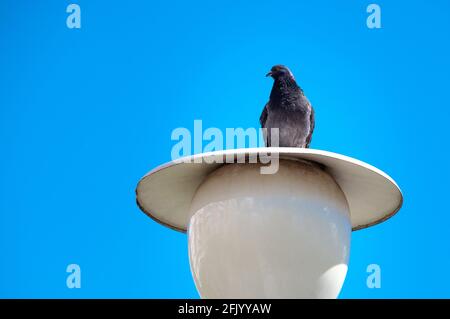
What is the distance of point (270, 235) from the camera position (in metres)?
9.08

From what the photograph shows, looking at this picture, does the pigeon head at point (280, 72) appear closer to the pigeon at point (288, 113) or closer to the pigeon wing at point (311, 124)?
the pigeon at point (288, 113)

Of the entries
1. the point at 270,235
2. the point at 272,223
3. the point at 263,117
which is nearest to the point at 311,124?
the point at 263,117

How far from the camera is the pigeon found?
12.4 metres

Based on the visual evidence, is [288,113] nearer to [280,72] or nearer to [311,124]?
[311,124]

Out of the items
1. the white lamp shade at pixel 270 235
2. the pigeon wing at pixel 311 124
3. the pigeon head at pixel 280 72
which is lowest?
the white lamp shade at pixel 270 235

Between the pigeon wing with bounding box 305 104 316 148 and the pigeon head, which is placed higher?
the pigeon head

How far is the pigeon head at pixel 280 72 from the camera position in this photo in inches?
512

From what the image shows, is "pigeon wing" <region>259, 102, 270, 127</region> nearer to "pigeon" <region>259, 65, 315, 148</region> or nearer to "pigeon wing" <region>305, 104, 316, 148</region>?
"pigeon" <region>259, 65, 315, 148</region>

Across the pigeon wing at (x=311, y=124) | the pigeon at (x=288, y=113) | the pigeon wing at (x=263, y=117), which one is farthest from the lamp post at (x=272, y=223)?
the pigeon wing at (x=263, y=117)

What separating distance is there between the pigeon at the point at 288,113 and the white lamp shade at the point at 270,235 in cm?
266

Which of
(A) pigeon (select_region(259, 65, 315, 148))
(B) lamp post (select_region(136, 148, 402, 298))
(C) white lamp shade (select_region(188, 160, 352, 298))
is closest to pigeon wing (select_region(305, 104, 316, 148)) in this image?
(A) pigeon (select_region(259, 65, 315, 148))

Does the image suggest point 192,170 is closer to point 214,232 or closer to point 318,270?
point 214,232

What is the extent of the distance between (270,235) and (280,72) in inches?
177
